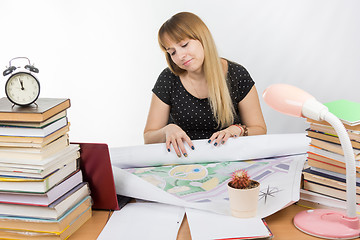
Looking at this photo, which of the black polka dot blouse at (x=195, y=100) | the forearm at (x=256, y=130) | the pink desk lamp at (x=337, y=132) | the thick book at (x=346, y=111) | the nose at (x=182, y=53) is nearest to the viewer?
the pink desk lamp at (x=337, y=132)

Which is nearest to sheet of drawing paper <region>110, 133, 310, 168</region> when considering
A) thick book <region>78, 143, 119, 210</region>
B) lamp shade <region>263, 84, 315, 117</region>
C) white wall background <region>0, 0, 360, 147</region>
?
thick book <region>78, 143, 119, 210</region>

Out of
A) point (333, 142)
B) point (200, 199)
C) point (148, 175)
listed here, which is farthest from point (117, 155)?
point (333, 142)

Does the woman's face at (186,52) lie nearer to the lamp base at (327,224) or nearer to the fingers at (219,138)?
the fingers at (219,138)

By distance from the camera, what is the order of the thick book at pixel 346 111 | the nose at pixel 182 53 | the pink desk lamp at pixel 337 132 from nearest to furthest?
the pink desk lamp at pixel 337 132, the thick book at pixel 346 111, the nose at pixel 182 53

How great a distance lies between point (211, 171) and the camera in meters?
1.34

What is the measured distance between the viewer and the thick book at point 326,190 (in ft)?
3.58

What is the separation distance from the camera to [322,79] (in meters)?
3.22

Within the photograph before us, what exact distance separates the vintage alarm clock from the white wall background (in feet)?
7.07

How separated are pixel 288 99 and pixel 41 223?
0.62m

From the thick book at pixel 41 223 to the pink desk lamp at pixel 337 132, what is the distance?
521 mm

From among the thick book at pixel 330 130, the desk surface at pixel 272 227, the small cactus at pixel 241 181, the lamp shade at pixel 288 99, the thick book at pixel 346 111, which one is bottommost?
the desk surface at pixel 272 227

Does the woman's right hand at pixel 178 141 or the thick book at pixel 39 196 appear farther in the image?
the woman's right hand at pixel 178 141

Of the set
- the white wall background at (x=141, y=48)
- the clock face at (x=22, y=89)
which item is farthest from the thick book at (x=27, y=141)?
the white wall background at (x=141, y=48)

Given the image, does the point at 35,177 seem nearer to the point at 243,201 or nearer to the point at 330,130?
the point at 243,201
